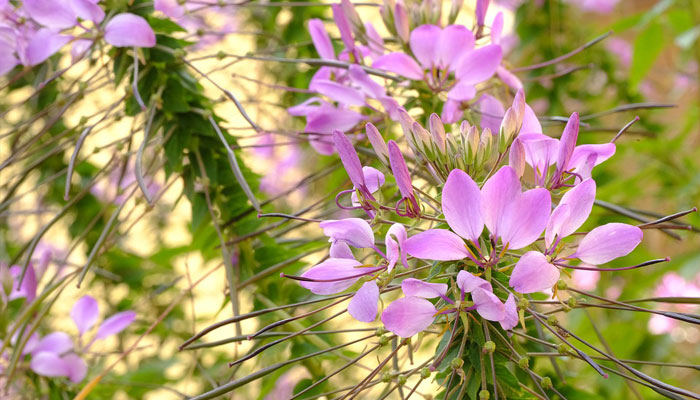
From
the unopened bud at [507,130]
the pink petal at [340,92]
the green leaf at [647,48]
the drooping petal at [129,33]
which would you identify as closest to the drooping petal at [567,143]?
the unopened bud at [507,130]

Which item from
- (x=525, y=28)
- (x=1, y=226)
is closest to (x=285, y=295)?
(x=1, y=226)

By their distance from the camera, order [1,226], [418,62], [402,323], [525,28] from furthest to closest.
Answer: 1. [525,28]
2. [1,226]
3. [418,62]
4. [402,323]

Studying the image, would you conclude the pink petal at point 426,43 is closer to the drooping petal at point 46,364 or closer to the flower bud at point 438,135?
the flower bud at point 438,135

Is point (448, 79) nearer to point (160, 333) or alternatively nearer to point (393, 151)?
point (393, 151)

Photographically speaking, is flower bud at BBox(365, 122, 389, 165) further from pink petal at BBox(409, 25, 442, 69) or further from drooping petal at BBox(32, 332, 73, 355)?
drooping petal at BBox(32, 332, 73, 355)

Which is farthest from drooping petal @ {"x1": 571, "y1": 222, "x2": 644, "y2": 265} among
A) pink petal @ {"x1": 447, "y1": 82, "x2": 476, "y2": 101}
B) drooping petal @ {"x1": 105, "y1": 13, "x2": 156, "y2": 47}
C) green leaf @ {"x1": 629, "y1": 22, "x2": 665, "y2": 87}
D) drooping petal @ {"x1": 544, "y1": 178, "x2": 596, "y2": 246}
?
green leaf @ {"x1": 629, "y1": 22, "x2": 665, "y2": 87}
